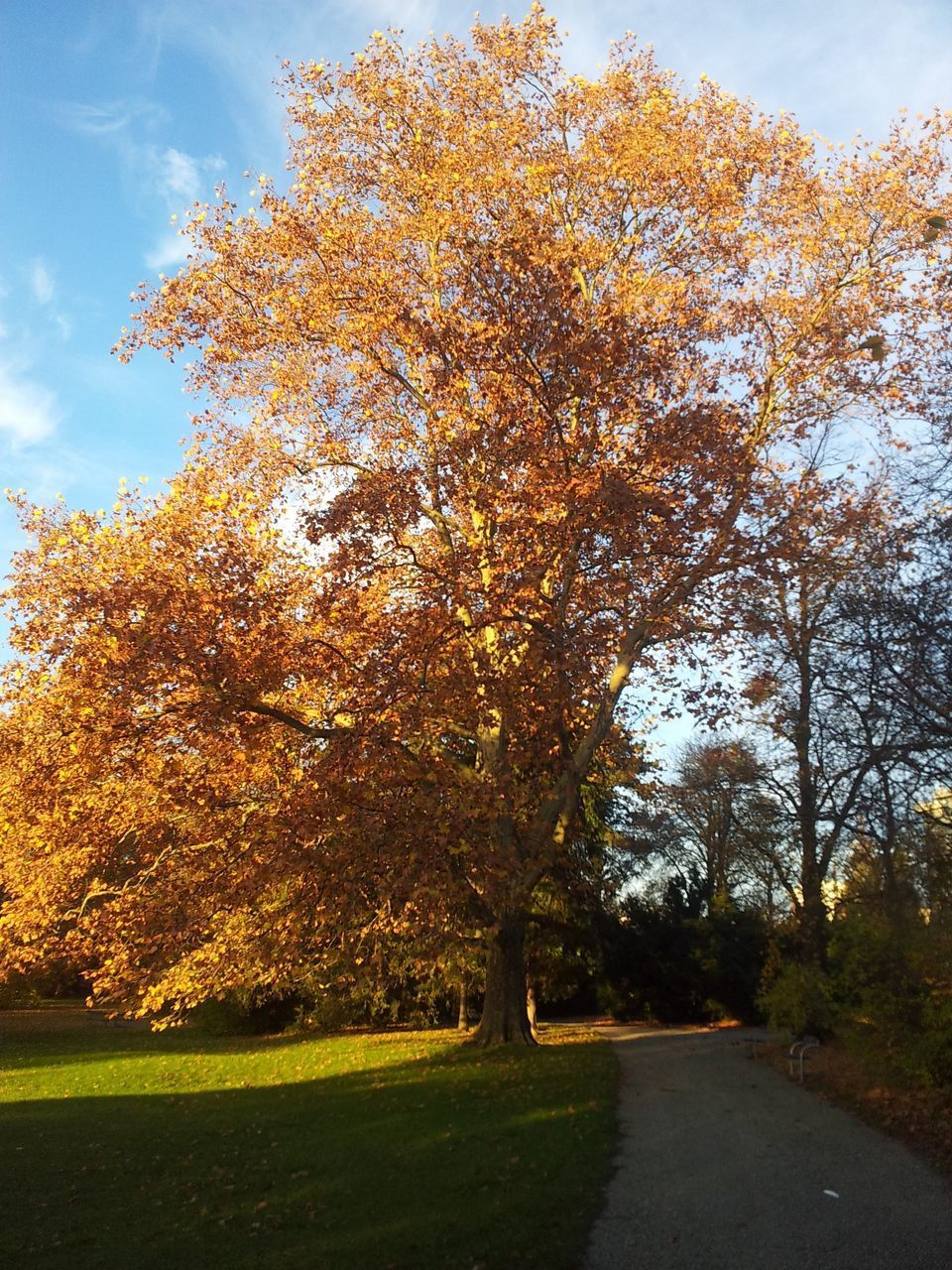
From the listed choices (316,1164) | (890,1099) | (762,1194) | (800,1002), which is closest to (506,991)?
(800,1002)

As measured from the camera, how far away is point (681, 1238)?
645cm

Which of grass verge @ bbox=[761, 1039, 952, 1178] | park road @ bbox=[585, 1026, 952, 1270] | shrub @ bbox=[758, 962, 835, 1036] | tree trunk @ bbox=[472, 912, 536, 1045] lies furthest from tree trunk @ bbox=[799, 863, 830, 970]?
tree trunk @ bbox=[472, 912, 536, 1045]

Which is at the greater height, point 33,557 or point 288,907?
point 33,557

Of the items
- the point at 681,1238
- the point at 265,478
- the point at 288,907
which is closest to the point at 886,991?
the point at 681,1238

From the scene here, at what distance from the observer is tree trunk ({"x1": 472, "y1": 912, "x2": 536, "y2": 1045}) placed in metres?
16.8

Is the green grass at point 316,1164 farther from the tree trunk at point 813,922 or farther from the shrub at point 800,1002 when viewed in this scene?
the tree trunk at point 813,922

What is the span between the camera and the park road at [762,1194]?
6105 mm

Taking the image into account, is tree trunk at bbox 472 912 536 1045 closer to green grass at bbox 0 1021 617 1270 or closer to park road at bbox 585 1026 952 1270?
green grass at bbox 0 1021 617 1270

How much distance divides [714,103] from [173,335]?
405 inches

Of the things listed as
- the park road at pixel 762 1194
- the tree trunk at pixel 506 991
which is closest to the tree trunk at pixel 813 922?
the park road at pixel 762 1194

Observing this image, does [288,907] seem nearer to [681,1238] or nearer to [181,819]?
[181,819]

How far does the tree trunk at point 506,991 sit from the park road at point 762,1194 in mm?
4290

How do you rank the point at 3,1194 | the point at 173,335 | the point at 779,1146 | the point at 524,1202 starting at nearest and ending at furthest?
the point at 524,1202 → the point at 3,1194 → the point at 779,1146 → the point at 173,335

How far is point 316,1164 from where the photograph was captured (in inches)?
347
